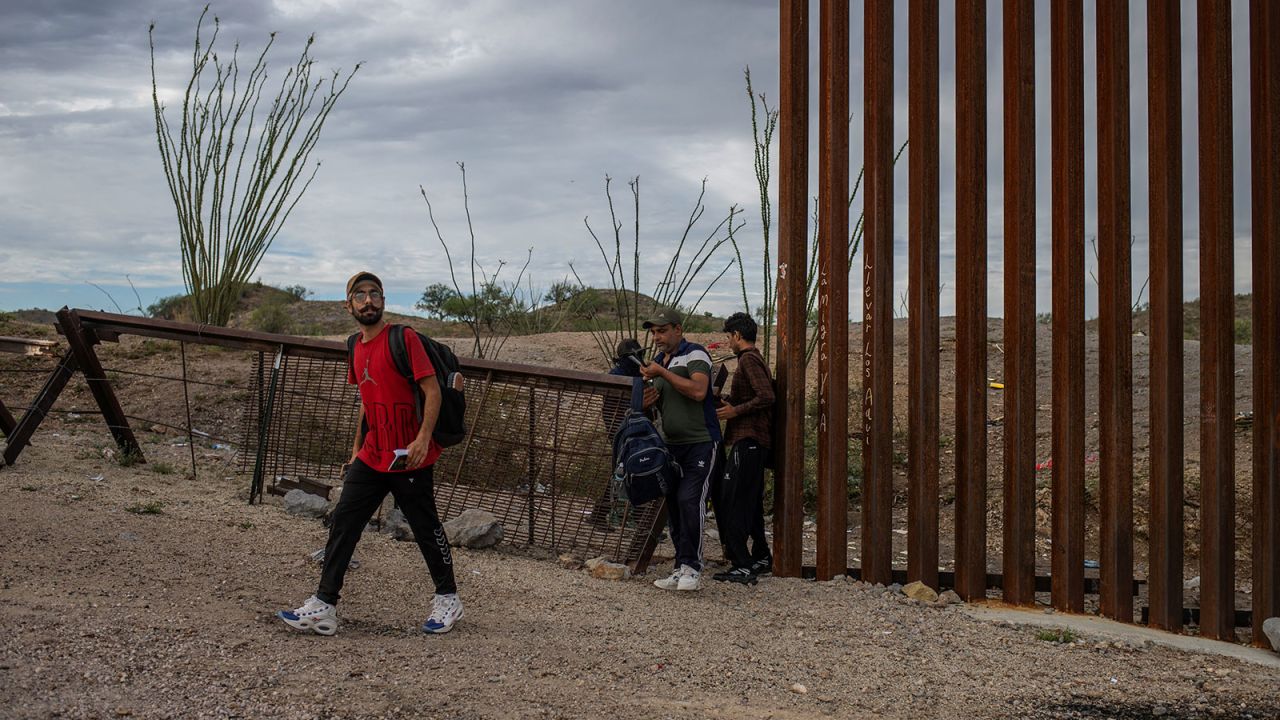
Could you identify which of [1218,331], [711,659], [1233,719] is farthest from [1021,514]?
[711,659]

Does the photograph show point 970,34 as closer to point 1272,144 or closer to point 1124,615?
point 1272,144

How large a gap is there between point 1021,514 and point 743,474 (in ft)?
5.57

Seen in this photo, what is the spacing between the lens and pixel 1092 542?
30.3 ft

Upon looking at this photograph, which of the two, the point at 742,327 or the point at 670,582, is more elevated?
the point at 742,327

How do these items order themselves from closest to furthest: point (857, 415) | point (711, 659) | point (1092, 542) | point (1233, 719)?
point (1233, 719), point (711, 659), point (1092, 542), point (857, 415)

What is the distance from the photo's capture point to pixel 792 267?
698cm

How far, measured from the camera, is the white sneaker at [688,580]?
6406mm

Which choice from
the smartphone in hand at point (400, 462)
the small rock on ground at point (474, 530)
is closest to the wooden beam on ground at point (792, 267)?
the small rock on ground at point (474, 530)

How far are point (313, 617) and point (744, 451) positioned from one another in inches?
117

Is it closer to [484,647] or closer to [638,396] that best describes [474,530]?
[638,396]

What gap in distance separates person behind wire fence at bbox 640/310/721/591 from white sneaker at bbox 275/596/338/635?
6.93ft

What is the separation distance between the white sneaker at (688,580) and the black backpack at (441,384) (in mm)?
1863

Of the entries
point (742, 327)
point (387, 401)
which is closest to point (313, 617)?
point (387, 401)

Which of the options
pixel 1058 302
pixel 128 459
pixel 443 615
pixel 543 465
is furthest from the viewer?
pixel 128 459
